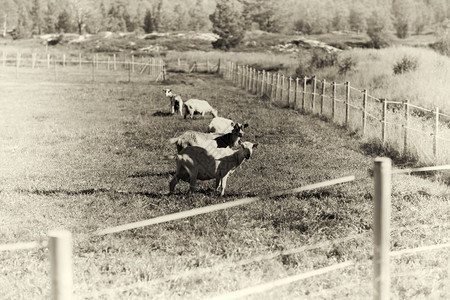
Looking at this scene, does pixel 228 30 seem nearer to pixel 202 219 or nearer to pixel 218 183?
pixel 218 183

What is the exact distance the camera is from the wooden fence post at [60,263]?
3.36m

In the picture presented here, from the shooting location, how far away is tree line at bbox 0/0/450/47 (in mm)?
145750

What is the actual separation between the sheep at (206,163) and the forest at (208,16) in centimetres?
11889

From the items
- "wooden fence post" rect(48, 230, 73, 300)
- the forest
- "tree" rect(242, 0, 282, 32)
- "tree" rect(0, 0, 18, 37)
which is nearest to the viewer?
"wooden fence post" rect(48, 230, 73, 300)

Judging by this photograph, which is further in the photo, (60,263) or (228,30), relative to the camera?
(228,30)

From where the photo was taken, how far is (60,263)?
348 centimetres

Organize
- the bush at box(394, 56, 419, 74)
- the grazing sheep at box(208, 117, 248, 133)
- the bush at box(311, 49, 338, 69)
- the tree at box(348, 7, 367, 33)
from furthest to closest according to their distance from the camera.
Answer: the tree at box(348, 7, 367, 33) < the bush at box(311, 49, 338, 69) < the bush at box(394, 56, 419, 74) < the grazing sheep at box(208, 117, 248, 133)

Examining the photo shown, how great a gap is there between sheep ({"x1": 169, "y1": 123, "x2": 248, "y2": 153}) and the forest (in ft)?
384

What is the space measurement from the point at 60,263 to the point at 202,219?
552 centimetres

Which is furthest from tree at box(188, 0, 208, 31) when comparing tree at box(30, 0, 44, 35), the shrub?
the shrub

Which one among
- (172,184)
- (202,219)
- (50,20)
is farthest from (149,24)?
(202,219)

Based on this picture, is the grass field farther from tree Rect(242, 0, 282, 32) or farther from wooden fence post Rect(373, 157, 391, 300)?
tree Rect(242, 0, 282, 32)

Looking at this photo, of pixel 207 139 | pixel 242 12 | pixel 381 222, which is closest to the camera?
pixel 381 222

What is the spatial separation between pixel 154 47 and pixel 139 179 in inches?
3334
